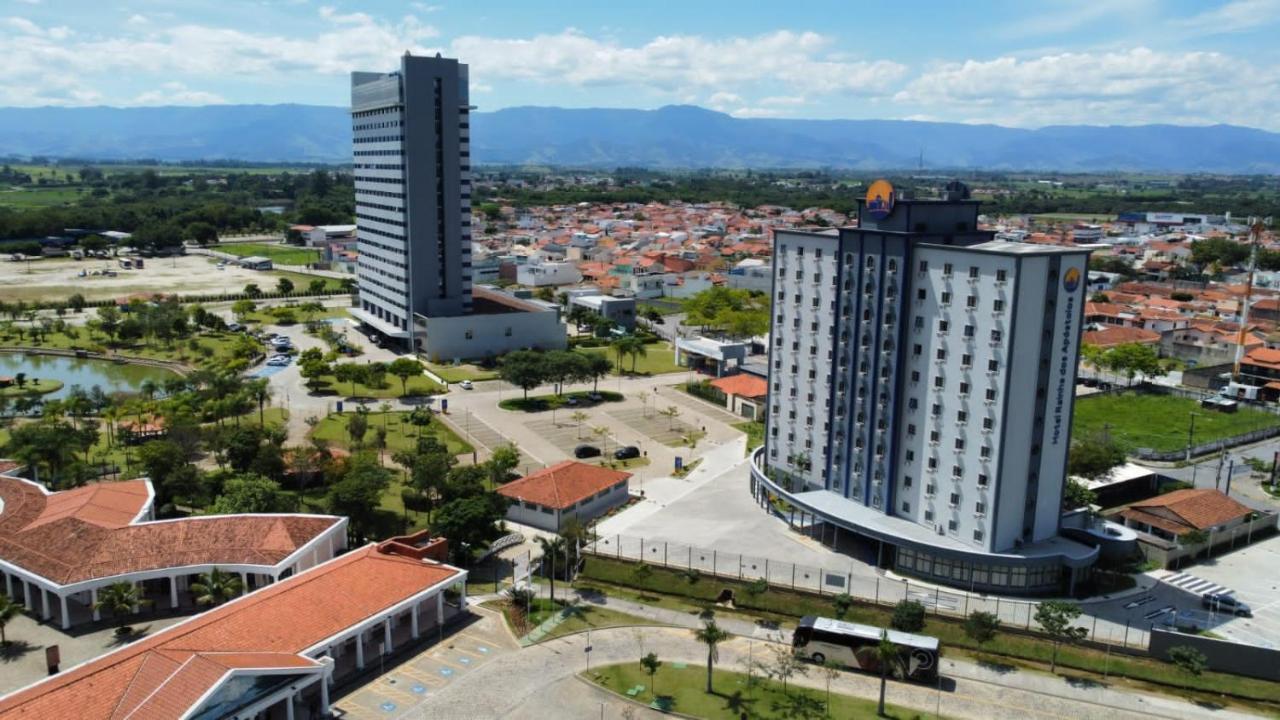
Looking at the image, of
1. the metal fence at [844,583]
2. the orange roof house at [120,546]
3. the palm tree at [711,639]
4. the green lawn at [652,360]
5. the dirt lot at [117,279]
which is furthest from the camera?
the dirt lot at [117,279]

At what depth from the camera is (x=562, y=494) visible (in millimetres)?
44750

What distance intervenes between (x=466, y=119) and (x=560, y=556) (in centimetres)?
5145

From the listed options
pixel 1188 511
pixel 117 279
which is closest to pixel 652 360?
pixel 1188 511

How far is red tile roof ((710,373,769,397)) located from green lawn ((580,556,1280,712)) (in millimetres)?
28789

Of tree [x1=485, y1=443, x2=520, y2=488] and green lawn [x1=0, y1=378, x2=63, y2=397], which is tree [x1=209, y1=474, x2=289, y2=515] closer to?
tree [x1=485, y1=443, x2=520, y2=488]

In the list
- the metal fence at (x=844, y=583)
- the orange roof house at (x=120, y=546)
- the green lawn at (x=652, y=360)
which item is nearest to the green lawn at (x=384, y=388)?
the green lawn at (x=652, y=360)

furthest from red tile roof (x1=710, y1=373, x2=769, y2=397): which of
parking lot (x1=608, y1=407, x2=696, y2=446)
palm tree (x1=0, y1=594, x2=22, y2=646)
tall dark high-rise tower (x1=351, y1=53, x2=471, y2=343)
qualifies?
palm tree (x1=0, y1=594, x2=22, y2=646)

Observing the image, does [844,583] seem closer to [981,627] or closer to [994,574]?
[994,574]

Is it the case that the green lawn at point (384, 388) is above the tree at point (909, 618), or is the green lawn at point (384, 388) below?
below

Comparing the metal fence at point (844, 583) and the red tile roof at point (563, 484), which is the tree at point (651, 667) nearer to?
the metal fence at point (844, 583)

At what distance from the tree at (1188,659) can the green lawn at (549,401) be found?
42774 mm

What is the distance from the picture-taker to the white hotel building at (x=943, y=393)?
120ft

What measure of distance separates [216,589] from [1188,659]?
1369 inches

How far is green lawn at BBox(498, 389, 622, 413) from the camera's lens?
217 feet
